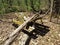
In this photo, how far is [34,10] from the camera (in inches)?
431

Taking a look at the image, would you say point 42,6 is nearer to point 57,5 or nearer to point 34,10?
point 34,10

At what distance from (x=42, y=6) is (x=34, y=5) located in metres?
0.57

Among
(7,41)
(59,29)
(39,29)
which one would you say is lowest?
(59,29)

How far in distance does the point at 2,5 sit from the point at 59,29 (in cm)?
473

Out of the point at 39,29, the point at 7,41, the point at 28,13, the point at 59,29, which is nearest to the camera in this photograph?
the point at 7,41

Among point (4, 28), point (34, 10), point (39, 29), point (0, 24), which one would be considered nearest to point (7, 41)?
point (39, 29)

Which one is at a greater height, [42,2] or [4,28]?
[42,2]

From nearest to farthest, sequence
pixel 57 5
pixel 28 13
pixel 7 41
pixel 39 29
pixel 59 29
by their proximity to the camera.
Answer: pixel 7 41 → pixel 39 29 → pixel 59 29 → pixel 57 5 → pixel 28 13

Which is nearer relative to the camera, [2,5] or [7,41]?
[7,41]

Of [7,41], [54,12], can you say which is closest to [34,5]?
[54,12]

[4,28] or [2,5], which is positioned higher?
[2,5]

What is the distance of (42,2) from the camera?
10.9 m

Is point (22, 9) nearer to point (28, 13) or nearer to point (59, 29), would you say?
point (28, 13)

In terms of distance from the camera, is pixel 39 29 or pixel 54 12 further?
pixel 54 12
